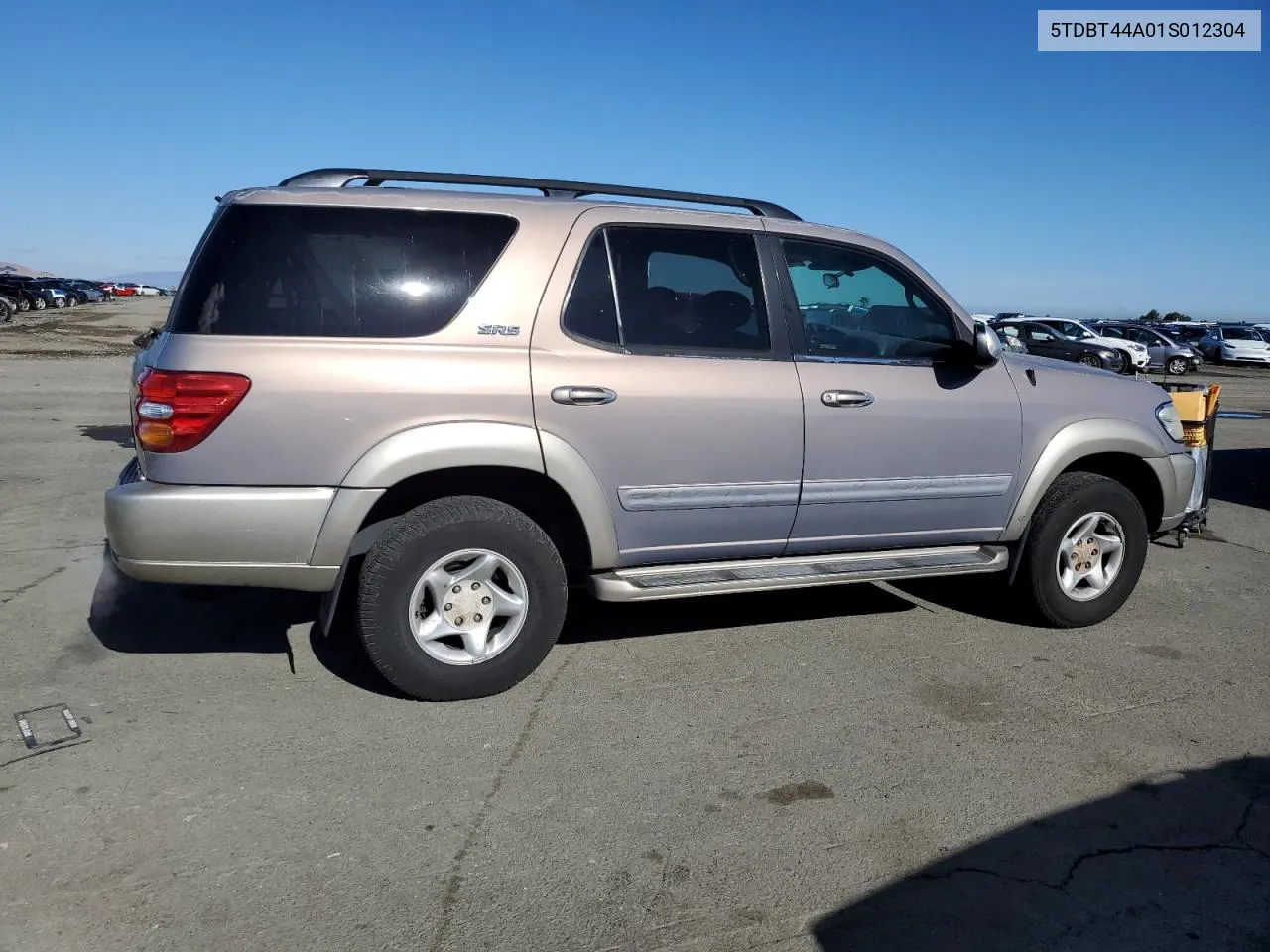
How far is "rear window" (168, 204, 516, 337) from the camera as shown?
3822 mm

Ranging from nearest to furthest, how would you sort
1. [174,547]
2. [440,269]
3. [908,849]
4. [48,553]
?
[908,849] → [174,547] → [440,269] → [48,553]

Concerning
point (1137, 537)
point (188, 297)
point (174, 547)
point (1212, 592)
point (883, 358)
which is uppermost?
point (188, 297)

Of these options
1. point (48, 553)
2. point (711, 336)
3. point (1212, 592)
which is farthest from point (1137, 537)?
point (48, 553)

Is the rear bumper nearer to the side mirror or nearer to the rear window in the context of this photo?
the rear window

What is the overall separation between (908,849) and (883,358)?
233cm

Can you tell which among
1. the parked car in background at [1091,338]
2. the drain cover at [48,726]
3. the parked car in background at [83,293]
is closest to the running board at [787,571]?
the drain cover at [48,726]

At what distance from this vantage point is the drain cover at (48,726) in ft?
12.2

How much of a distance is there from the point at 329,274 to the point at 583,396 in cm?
106

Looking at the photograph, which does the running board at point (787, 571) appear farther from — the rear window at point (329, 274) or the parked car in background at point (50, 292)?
the parked car in background at point (50, 292)

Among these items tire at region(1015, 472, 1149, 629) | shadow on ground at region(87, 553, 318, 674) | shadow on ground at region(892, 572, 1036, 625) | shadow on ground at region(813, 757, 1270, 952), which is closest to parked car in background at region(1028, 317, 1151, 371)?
shadow on ground at region(892, 572, 1036, 625)

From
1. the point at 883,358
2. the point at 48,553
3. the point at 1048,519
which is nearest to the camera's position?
the point at 883,358

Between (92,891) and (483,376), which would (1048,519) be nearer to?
(483,376)

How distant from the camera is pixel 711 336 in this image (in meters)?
4.47

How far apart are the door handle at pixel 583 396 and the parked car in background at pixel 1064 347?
1034 inches
